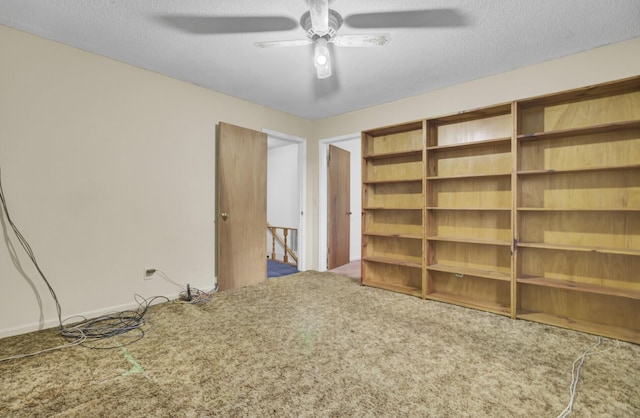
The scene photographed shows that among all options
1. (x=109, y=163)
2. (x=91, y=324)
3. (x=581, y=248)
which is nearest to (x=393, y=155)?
(x=581, y=248)

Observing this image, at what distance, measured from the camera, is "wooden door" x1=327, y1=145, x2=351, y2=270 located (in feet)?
15.5

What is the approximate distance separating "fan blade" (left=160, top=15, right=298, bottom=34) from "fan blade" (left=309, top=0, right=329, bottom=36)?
415mm

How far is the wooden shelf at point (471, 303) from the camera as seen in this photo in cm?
272

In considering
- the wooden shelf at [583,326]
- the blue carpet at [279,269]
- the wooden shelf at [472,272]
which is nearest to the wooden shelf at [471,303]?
the wooden shelf at [583,326]

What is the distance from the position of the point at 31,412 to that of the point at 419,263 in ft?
10.8

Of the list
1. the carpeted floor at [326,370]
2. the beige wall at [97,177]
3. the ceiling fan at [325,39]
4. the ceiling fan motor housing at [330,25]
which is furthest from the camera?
the beige wall at [97,177]

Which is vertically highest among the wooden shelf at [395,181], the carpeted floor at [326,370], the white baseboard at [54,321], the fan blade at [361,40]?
the fan blade at [361,40]

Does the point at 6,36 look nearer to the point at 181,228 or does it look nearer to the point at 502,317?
the point at 181,228

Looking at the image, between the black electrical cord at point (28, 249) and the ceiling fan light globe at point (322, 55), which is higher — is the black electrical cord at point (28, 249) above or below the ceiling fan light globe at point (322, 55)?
below

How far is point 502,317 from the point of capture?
265 centimetres

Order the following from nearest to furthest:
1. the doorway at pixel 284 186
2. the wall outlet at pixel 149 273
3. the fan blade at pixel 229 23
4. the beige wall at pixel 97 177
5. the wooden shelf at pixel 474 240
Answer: the fan blade at pixel 229 23 → the beige wall at pixel 97 177 → the wooden shelf at pixel 474 240 → the wall outlet at pixel 149 273 → the doorway at pixel 284 186

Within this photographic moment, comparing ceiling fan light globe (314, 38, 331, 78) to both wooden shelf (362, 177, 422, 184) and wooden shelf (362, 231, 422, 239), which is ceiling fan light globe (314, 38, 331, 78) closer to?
wooden shelf (362, 177, 422, 184)

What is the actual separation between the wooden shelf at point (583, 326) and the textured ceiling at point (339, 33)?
92.7 inches

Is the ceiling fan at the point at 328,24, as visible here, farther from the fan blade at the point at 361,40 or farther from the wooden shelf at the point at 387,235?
the wooden shelf at the point at 387,235
